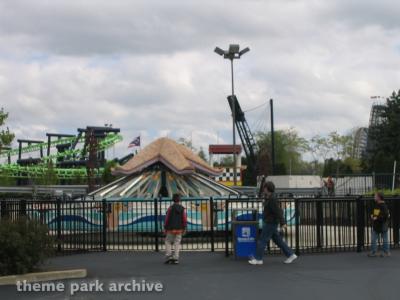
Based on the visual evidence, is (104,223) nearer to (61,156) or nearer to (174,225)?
(174,225)

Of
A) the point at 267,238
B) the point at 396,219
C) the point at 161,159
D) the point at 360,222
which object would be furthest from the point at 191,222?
the point at 396,219

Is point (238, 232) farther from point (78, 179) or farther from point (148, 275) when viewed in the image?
point (78, 179)

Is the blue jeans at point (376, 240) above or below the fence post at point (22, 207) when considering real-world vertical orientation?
below

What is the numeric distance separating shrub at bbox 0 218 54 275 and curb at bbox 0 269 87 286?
7.3 inches

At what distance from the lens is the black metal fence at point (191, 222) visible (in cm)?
1603

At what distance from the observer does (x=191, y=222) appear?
62.9 feet

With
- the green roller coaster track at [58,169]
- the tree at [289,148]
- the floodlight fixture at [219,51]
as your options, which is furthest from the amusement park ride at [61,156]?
the floodlight fixture at [219,51]

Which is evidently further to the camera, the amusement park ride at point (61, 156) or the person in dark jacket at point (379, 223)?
the amusement park ride at point (61, 156)

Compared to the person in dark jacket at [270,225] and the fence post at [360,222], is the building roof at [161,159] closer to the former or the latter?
the fence post at [360,222]

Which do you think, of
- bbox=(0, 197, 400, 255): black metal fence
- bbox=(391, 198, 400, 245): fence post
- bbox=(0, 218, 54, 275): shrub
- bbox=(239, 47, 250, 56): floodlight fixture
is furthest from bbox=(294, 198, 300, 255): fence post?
bbox=(239, 47, 250, 56): floodlight fixture

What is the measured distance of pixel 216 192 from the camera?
77.4 ft

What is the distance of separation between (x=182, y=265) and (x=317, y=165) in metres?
103

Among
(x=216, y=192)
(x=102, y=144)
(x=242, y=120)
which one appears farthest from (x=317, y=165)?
(x=216, y=192)

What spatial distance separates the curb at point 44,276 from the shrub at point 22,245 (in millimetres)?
185
